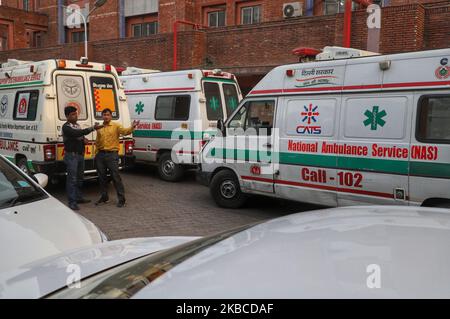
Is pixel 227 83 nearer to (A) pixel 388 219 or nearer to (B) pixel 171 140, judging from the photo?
(B) pixel 171 140

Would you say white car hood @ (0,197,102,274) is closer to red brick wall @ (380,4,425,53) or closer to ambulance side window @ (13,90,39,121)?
ambulance side window @ (13,90,39,121)

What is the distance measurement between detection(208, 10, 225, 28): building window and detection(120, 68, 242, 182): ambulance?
1102 centimetres

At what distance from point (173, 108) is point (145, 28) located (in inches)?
602

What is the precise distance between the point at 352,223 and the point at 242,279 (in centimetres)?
84

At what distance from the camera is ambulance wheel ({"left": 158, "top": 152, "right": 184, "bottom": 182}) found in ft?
35.0

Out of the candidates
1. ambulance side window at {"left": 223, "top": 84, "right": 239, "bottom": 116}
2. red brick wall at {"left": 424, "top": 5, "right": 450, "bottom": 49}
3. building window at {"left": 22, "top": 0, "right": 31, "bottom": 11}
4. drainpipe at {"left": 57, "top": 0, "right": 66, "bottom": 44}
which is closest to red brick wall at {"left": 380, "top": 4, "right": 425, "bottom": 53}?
red brick wall at {"left": 424, "top": 5, "right": 450, "bottom": 49}

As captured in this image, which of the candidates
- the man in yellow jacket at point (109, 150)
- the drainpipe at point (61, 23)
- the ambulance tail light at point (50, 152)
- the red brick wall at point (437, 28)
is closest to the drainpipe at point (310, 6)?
the red brick wall at point (437, 28)

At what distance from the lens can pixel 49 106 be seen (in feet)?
27.7

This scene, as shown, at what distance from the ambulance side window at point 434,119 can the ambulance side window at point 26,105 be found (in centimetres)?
685

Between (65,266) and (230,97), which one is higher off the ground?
(230,97)

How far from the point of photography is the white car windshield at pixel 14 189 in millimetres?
4000

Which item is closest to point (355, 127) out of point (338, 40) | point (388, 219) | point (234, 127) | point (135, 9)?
point (234, 127)

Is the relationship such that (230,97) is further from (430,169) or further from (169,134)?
(430,169)

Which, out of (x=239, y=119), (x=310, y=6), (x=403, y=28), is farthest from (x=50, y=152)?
(x=310, y=6)
